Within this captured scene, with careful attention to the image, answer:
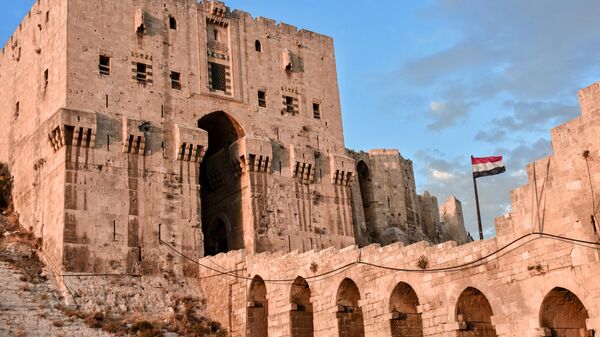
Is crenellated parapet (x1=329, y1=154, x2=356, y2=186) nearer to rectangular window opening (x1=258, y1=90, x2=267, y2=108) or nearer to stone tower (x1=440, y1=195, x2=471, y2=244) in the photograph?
rectangular window opening (x1=258, y1=90, x2=267, y2=108)

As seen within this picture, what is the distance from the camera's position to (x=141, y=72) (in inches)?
1302

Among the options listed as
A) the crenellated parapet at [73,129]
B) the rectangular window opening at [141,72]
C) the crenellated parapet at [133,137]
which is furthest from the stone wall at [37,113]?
the rectangular window opening at [141,72]

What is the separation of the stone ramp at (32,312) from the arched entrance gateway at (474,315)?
12.0 metres

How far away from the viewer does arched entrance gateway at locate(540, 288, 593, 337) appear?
18500 mm

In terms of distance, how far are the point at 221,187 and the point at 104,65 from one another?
25.9 feet

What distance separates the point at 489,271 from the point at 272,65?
66.2ft

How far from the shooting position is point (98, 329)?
84.8 ft

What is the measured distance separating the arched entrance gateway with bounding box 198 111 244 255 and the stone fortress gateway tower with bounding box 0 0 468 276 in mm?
82

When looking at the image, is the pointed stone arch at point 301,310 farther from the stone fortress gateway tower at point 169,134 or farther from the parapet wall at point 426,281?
the stone fortress gateway tower at point 169,134

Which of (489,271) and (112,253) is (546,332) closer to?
(489,271)

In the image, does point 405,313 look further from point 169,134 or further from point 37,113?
point 37,113

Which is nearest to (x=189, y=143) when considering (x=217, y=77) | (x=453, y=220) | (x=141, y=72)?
(x=141, y=72)

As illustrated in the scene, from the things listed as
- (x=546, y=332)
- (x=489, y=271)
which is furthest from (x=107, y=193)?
(x=546, y=332)

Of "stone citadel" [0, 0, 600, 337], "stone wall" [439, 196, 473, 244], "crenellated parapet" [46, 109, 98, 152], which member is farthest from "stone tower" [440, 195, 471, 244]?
"crenellated parapet" [46, 109, 98, 152]
